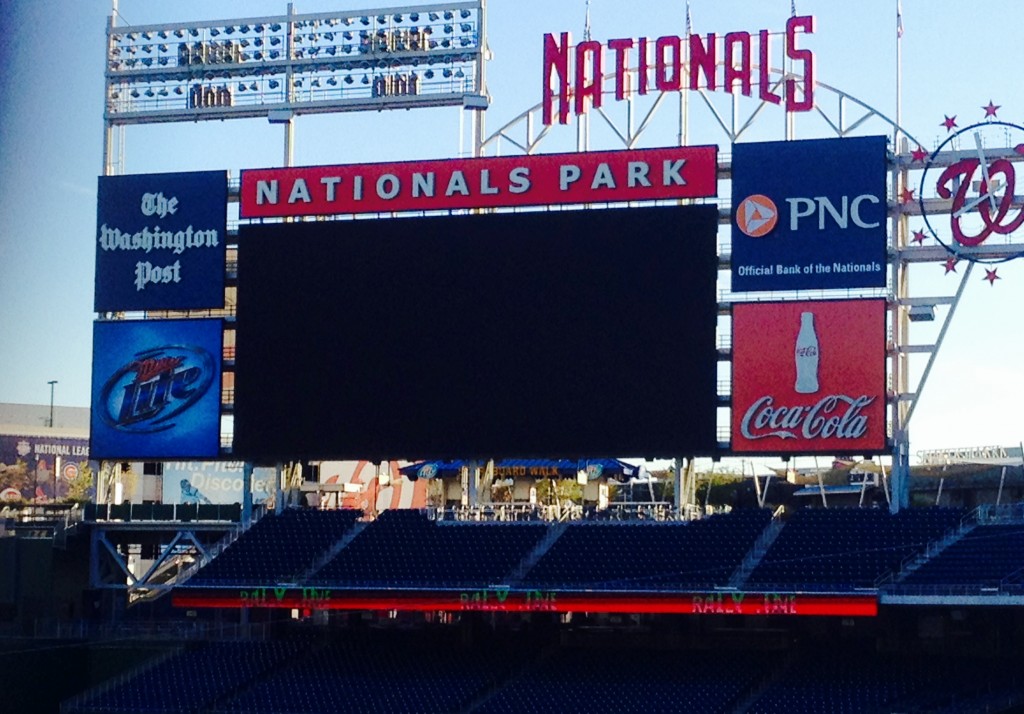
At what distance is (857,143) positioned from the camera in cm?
3853

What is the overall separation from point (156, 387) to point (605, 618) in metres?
13.0

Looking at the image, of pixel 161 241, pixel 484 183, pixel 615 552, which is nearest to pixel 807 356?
pixel 615 552

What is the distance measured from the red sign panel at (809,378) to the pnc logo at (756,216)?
1.73m

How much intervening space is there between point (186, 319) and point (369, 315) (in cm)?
521

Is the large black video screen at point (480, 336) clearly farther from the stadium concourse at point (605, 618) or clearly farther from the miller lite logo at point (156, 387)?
the stadium concourse at point (605, 618)

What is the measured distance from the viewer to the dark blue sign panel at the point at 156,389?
4256 cm

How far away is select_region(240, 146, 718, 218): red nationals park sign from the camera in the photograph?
39688 millimetres

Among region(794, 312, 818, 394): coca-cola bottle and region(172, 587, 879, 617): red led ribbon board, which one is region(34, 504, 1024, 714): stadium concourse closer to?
region(172, 587, 879, 617): red led ribbon board

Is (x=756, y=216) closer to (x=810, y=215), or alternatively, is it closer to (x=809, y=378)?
(x=810, y=215)

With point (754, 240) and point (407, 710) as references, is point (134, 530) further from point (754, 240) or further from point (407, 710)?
point (754, 240)

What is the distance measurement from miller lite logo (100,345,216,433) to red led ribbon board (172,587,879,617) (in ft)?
18.3

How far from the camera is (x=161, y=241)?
43406 millimetres

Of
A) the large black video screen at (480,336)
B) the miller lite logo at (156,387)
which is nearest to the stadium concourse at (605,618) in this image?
the large black video screen at (480,336)

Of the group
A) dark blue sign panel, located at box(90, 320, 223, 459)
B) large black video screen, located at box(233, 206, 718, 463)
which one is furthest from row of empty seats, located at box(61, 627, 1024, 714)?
dark blue sign panel, located at box(90, 320, 223, 459)
